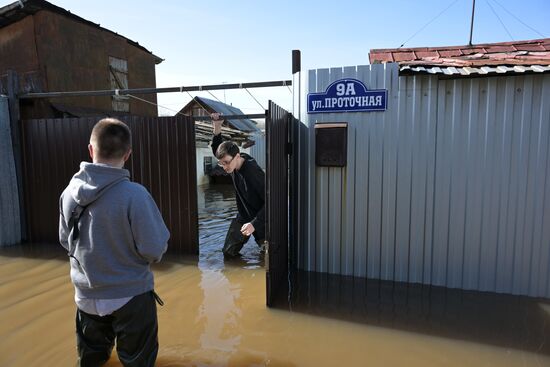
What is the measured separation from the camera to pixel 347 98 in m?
4.76

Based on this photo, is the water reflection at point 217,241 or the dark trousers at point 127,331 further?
the water reflection at point 217,241

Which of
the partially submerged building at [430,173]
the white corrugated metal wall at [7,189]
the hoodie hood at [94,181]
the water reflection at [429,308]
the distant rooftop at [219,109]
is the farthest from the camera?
the distant rooftop at [219,109]

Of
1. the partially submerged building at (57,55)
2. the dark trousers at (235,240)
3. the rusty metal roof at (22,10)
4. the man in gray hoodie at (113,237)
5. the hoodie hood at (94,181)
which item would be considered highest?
the rusty metal roof at (22,10)

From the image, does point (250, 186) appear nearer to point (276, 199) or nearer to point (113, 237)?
point (276, 199)

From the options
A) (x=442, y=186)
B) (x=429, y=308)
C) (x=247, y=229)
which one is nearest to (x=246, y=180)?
(x=247, y=229)

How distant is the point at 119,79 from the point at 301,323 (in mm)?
9504

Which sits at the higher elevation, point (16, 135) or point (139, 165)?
point (16, 135)

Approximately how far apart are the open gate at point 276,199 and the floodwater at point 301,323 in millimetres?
269

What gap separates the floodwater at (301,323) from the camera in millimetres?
3229

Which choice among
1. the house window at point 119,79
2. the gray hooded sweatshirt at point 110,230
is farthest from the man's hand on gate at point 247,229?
the house window at point 119,79

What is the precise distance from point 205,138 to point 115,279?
13.6 meters

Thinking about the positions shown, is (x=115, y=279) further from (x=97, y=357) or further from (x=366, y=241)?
(x=366, y=241)

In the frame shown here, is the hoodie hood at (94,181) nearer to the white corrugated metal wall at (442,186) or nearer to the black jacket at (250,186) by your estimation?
the black jacket at (250,186)

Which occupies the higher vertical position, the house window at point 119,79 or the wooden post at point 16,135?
the house window at point 119,79
